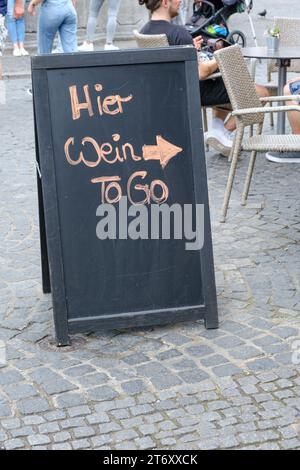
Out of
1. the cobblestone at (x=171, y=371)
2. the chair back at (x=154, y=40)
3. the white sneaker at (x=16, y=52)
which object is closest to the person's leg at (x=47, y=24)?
the chair back at (x=154, y=40)

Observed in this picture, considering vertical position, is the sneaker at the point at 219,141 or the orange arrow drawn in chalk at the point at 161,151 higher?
the orange arrow drawn in chalk at the point at 161,151

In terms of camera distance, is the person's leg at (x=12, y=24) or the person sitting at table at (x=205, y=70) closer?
the person sitting at table at (x=205, y=70)

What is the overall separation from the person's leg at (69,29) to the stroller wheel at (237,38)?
3.45 m

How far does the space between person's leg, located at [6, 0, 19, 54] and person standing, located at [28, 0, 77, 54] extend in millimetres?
2491

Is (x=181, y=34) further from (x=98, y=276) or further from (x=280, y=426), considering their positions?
(x=280, y=426)

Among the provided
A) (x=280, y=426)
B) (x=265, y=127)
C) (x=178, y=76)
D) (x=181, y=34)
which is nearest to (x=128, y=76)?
(x=178, y=76)

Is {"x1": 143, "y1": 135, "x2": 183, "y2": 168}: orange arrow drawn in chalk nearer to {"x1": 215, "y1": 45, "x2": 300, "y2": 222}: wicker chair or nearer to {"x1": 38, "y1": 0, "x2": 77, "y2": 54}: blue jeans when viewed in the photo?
{"x1": 215, "y1": 45, "x2": 300, "y2": 222}: wicker chair

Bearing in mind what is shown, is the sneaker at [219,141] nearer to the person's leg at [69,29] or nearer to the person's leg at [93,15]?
the person's leg at [69,29]

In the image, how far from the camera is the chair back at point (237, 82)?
6152 mm

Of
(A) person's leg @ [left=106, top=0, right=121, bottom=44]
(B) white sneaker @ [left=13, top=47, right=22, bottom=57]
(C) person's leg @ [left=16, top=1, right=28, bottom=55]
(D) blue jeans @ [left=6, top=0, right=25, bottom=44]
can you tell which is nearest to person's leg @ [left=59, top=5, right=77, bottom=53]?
(D) blue jeans @ [left=6, top=0, right=25, bottom=44]

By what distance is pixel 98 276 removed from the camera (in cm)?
441

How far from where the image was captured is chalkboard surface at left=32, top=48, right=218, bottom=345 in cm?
427

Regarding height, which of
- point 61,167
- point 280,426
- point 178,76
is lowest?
point 280,426
